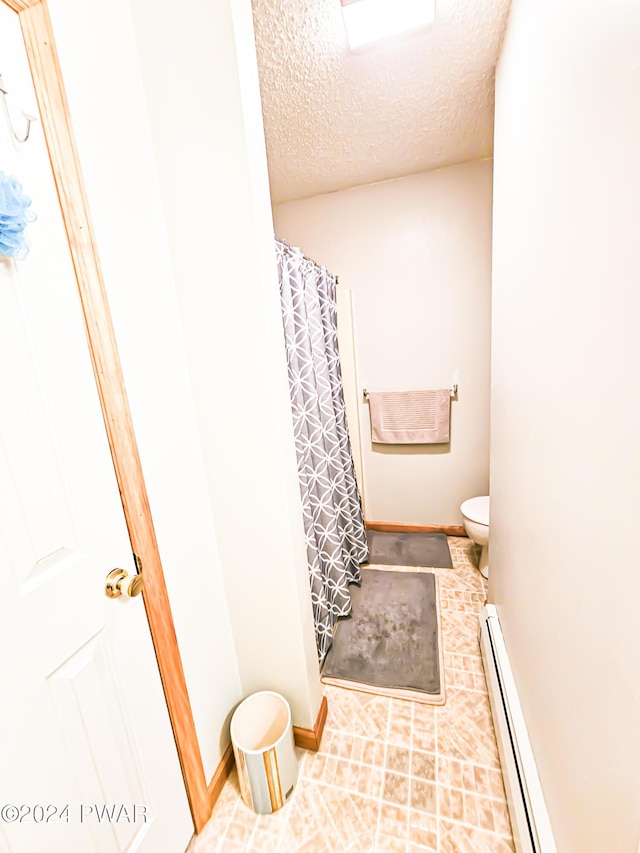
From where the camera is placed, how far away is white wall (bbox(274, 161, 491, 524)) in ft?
6.90

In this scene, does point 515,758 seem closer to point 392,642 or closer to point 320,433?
point 392,642

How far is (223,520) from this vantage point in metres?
1.10

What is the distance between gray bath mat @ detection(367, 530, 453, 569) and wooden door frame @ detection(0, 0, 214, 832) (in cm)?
151

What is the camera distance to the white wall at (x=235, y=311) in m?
0.82

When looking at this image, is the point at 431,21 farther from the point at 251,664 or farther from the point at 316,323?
the point at 251,664

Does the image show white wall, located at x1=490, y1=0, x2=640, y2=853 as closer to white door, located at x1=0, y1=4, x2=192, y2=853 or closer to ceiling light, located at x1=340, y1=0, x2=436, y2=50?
ceiling light, located at x1=340, y1=0, x2=436, y2=50

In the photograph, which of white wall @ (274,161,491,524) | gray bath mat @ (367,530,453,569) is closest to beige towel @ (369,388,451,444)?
white wall @ (274,161,491,524)

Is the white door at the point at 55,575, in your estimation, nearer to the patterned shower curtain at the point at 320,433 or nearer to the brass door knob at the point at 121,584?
the brass door knob at the point at 121,584

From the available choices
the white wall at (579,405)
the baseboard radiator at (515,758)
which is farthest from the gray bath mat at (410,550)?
the white wall at (579,405)

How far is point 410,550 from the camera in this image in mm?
2336

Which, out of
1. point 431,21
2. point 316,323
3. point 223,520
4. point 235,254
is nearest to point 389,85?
point 431,21

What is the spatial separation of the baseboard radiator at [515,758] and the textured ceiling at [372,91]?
224 centimetres

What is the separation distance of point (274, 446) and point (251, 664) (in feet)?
2.73

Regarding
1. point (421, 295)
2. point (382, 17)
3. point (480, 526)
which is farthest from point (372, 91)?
point (480, 526)
